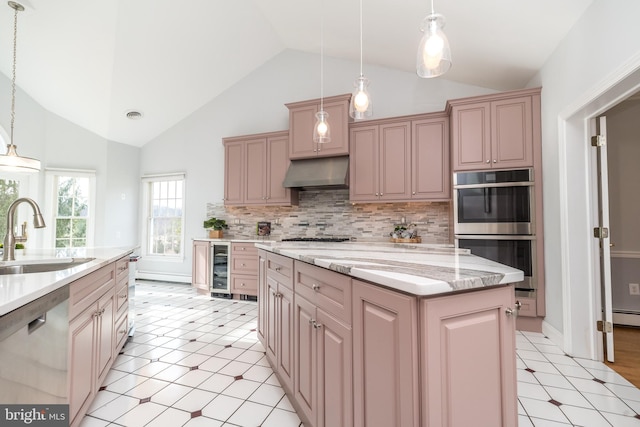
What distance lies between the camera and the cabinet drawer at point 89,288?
55.5 inches

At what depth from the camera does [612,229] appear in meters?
3.17

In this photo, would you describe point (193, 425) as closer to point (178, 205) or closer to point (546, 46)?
point (546, 46)

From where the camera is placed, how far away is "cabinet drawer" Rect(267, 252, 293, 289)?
174 centimetres

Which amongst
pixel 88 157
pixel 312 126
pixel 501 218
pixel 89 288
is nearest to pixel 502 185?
pixel 501 218

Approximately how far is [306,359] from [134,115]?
5.19 m

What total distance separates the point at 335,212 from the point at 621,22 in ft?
10.7

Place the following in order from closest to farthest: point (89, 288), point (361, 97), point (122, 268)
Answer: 1. point (89, 288)
2. point (361, 97)
3. point (122, 268)

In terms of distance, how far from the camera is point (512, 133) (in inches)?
117

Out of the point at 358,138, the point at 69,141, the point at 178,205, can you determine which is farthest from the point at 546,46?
the point at 69,141

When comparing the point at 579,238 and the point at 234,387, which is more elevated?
the point at 579,238

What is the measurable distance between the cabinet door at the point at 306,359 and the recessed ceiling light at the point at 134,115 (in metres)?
4.88

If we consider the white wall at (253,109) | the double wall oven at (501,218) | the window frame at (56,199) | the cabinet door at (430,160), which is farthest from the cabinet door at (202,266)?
the double wall oven at (501,218)

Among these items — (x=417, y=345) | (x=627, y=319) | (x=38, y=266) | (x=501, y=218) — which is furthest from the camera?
(x=627, y=319)

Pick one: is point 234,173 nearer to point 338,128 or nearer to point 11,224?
point 338,128
